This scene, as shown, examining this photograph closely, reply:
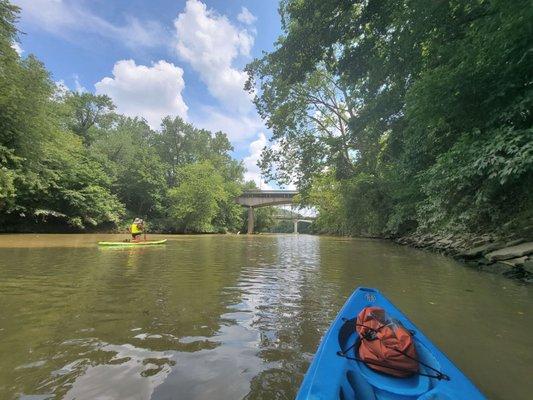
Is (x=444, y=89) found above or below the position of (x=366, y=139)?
below

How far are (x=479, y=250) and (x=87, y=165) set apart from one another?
101 feet

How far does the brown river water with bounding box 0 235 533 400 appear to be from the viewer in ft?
9.67

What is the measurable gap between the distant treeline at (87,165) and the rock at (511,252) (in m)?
21.3

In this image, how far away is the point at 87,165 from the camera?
30.7 m

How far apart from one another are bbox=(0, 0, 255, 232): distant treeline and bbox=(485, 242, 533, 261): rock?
70.0 feet

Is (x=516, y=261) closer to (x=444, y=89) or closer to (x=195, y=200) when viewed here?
(x=444, y=89)

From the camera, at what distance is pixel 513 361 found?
352cm

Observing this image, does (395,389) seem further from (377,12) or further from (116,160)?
(116,160)

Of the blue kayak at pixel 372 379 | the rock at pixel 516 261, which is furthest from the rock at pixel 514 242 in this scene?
the blue kayak at pixel 372 379

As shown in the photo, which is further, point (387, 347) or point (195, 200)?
point (195, 200)

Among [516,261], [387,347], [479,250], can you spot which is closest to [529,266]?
[516,261]

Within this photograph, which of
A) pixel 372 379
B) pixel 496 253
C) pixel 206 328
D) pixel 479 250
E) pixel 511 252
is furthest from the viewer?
pixel 479 250

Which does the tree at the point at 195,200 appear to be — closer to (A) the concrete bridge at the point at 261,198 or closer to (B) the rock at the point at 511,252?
(A) the concrete bridge at the point at 261,198

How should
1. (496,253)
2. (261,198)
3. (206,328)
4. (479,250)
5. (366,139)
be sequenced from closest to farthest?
(206,328) < (496,253) < (479,250) < (366,139) < (261,198)
